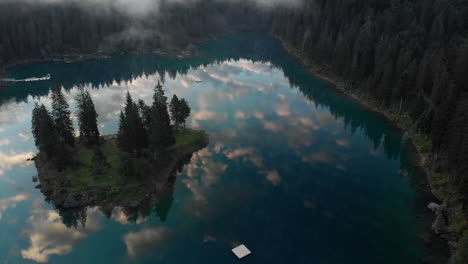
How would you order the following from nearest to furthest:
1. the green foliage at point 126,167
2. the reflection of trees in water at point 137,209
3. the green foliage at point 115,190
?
the reflection of trees in water at point 137,209 < the green foliage at point 115,190 < the green foliage at point 126,167

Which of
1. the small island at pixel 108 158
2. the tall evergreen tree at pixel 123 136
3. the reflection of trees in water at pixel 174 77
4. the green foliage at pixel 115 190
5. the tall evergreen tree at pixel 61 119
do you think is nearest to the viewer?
the green foliage at pixel 115 190

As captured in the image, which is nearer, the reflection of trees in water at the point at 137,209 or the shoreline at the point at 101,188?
the reflection of trees in water at the point at 137,209

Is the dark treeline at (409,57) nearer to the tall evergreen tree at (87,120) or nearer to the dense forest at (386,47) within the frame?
the dense forest at (386,47)

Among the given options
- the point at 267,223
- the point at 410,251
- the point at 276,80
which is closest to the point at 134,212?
the point at 267,223

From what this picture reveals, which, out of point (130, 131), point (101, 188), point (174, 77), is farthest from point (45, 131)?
point (174, 77)

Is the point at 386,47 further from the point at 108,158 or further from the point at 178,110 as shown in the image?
the point at 108,158

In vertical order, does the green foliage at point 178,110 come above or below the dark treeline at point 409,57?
below

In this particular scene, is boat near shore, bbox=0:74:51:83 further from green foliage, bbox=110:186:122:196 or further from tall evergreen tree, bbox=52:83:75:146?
green foliage, bbox=110:186:122:196

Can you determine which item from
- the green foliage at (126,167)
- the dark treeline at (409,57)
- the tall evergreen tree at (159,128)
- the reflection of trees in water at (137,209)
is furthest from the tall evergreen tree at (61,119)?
the dark treeline at (409,57)
